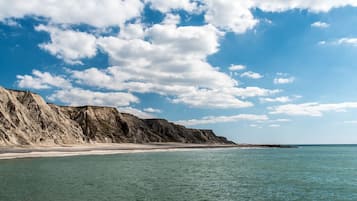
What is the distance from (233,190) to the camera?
2847cm

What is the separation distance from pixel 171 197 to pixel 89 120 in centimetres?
11619

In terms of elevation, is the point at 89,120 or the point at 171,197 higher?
the point at 89,120

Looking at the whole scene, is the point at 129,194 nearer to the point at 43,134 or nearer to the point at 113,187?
the point at 113,187

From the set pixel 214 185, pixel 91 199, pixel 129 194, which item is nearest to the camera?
pixel 91 199

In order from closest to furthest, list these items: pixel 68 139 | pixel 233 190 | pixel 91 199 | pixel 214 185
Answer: pixel 91 199, pixel 233 190, pixel 214 185, pixel 68 139

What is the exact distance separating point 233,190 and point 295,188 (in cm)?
536

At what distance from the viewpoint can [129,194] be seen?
85.0 ft

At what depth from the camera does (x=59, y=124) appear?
10488cm

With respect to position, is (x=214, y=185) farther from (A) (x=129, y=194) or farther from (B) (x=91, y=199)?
(B) (x=91, y=199)

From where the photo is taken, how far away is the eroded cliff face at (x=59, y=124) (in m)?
84.6

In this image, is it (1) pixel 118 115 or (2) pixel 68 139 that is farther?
(1) pixel 118 115

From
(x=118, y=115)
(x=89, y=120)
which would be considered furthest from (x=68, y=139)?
(x=118, y=115)

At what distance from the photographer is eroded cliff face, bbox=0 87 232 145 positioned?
84.6 metres

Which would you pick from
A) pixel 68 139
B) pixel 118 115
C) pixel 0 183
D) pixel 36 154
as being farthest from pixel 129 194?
pixel 118 115
